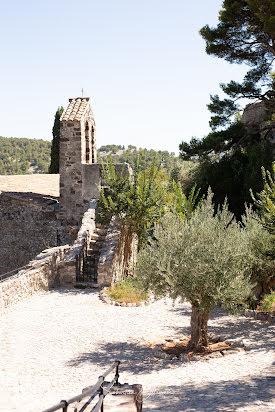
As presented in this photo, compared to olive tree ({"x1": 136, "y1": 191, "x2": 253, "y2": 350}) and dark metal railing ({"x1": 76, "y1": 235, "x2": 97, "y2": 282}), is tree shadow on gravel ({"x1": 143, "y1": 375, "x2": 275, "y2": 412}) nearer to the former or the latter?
olive tree ({"x1": 136, "y1": 191, "x2": 253, "y2": 350})

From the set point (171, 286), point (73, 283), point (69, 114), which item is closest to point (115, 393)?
point (171, 286)

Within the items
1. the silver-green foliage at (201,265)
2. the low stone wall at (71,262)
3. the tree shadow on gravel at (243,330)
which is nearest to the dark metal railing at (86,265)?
the low stone wall at (71,262)

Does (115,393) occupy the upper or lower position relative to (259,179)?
lower

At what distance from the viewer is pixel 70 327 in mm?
11828

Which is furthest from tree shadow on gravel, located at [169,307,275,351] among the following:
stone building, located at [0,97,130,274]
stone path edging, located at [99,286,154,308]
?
stone building, located at [0,97,130,274]

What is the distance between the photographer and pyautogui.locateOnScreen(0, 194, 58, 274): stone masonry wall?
20688 millimetres

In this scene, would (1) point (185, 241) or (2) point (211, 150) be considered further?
(2) point (211, 150)

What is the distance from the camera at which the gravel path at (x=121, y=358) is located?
725cm

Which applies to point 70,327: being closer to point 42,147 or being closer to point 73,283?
point 73,283

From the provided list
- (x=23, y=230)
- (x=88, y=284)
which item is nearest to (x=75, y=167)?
(x=23, y=230)

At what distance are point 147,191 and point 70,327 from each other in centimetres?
693

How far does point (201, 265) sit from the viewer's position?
9336 millimetres

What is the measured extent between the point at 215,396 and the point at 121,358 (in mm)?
3040

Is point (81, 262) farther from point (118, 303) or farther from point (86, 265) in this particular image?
point (118, 303)
